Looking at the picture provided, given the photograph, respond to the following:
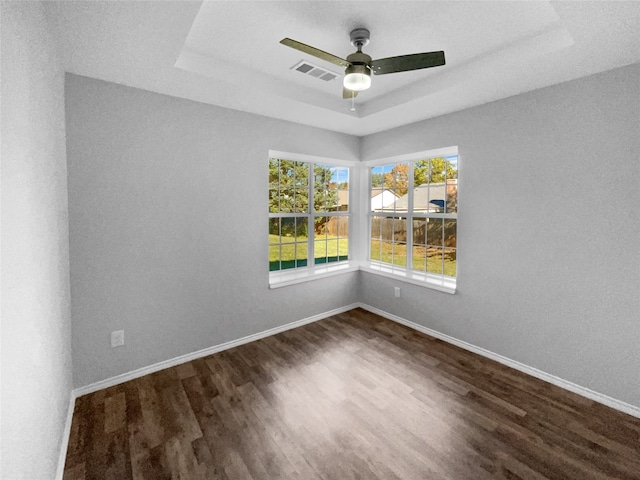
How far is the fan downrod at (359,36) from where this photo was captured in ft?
6.59

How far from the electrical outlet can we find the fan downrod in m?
2.92

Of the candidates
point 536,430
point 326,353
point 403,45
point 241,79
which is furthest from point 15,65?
point 536,430

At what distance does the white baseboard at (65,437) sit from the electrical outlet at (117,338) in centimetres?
41

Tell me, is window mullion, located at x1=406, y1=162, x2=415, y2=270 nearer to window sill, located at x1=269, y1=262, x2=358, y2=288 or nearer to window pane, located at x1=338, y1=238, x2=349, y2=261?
window sill, located at x1=269, y1=262, x2=358, y2=288

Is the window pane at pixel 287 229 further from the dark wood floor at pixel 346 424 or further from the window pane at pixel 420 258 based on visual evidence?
the window pane at pixel 420 258

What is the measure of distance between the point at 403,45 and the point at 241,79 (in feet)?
4.36

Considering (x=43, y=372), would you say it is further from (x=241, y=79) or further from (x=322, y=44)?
(x=322, y=44)

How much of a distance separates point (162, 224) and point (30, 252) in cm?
143

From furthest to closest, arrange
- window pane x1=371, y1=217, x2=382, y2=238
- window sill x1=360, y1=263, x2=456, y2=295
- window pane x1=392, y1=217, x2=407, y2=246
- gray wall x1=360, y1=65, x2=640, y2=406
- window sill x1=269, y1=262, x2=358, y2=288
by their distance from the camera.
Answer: window pane x1=371, y1=217, x2=382, y2=238
window pane x1=392, y1=217, x2=407, y2=246
window sill x1=269, y1=262, x2=358, y2=288
window sill x1=360, y1=263, x2=456, y2=295
gray wall x1=360, y1=65, x2=640, y2=406

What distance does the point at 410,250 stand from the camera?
3.93m

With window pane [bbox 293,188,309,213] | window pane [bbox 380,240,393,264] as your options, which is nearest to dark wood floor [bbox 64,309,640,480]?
window pane [bbox 380,240,393,264]

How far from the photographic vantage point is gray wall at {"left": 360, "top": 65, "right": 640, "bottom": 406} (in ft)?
7.20

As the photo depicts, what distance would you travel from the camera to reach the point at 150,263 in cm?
266

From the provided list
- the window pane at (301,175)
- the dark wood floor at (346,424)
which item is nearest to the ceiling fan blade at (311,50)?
the window pane at (301,175)
